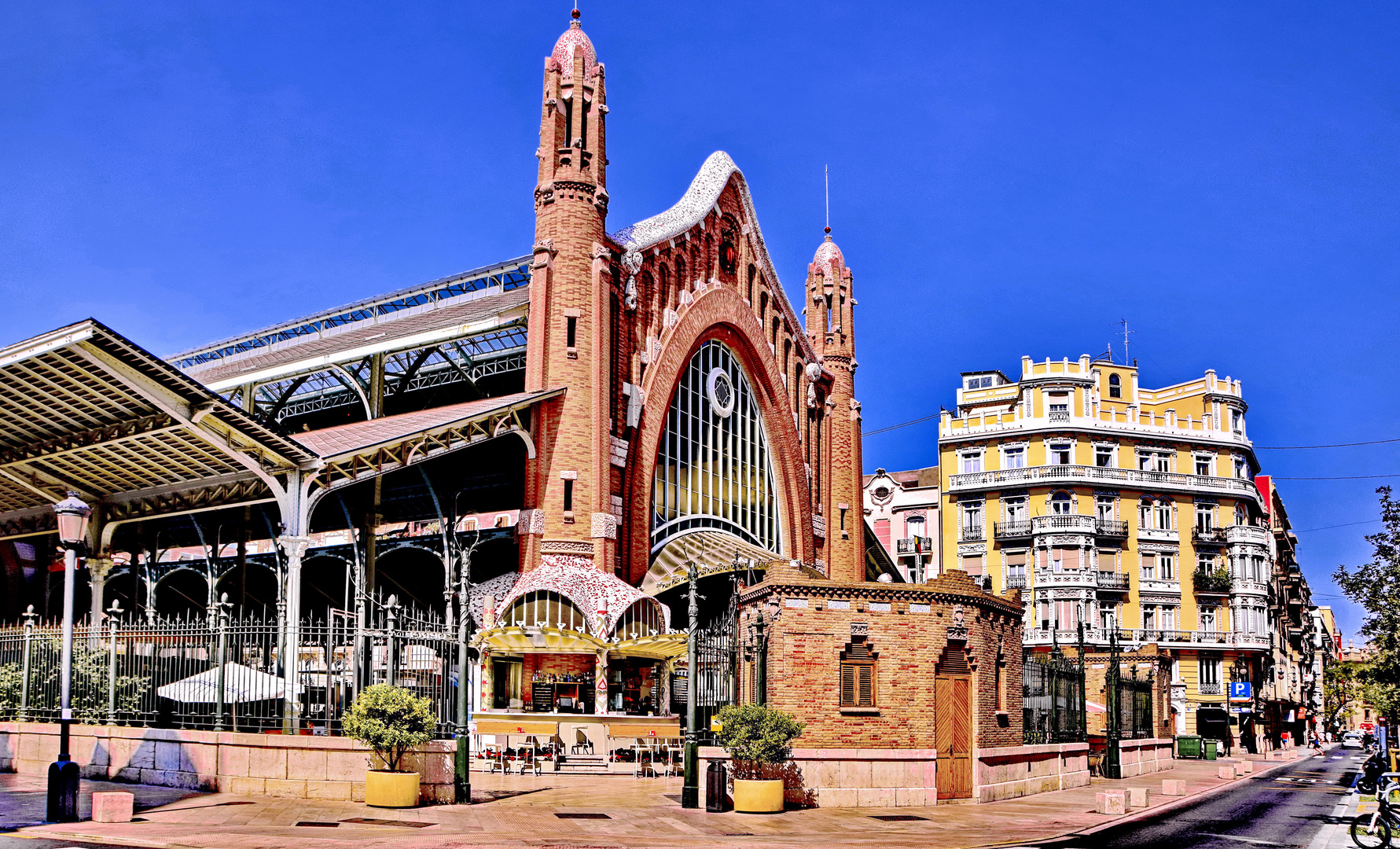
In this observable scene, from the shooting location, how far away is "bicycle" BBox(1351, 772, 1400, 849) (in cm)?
1994

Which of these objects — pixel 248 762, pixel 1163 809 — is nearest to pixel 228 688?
pixel 248 762

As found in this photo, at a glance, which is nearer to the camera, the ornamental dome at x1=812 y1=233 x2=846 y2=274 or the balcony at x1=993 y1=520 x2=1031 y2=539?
the ornamental dome at x1=812 y1=233 x2=846 y2=274

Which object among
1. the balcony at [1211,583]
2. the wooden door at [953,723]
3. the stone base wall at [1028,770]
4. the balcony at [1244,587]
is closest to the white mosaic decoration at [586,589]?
the stone base wall at [1028,770]

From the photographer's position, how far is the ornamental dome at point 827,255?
202 feet

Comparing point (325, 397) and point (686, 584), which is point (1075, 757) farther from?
point (325, 397)

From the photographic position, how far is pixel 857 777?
25281 millimetres

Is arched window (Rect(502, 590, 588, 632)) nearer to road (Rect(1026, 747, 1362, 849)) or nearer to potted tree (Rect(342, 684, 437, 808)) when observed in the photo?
potted tree (Rect(342, 684, 437, 808))

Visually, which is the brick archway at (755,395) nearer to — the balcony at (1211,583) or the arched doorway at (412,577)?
the arched doorway at (412,577)

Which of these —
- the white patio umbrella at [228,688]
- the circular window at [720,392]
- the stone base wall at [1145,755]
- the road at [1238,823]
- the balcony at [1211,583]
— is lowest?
the stone base wall at [1145,755]

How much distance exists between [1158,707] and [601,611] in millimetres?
25600

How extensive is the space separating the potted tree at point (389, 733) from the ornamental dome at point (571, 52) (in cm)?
2715

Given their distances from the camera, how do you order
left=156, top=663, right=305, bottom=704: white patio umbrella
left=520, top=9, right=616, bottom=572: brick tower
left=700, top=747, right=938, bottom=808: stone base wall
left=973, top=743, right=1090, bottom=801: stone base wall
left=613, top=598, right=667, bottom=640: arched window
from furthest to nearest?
left=520, top=9, right=616, bottom=572: brick tower → left=613, top=598, right=667, bottom=640: arched window → left=973, top=743, right=1090, bottom=801: stone base wall → left=156, top=663, right=305, bottom=704: white patio umbrella → left=700, top=747, right=938, bottom=808: stone base wall

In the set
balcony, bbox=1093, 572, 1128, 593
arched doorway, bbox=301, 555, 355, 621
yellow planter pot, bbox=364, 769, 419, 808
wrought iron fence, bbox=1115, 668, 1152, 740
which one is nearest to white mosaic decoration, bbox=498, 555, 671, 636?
arched doorway, bbox=301, 555, 355, 621

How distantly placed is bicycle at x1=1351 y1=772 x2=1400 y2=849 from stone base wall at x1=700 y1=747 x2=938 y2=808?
7666mm
